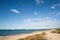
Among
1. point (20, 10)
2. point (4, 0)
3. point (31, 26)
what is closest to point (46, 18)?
point (31, 26)

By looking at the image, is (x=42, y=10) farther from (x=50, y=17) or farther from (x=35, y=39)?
(x=35, y=39)

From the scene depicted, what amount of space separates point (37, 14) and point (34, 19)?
0.20 metres

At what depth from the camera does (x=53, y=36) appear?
17.0 feet

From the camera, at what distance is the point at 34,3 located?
202 inches

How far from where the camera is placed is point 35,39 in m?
4.93

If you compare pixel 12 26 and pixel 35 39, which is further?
pixel 12 26

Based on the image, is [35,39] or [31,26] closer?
[35,39]

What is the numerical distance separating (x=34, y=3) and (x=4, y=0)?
104cm

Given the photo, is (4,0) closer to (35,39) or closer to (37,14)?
(37,14)

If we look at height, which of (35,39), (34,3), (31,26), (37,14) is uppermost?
(34,3)

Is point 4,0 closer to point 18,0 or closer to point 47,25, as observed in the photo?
point 18,0

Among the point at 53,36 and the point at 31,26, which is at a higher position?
the point at 31,26

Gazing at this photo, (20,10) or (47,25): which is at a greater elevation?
(20,10)

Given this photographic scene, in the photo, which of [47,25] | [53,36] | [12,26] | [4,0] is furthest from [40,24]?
[4,0]
